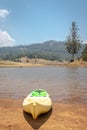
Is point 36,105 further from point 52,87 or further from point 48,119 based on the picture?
point 52,87

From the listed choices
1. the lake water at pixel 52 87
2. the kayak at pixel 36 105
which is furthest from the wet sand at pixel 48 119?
the lake water at pixel 52 87

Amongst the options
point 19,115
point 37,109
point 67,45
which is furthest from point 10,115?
point 67,45

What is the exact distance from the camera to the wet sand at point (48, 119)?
11.5m

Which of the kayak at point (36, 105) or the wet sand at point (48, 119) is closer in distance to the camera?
the wet sand at point (48, 119)

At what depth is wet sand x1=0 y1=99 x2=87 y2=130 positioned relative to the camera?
1154 cm

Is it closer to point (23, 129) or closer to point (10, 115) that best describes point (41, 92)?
point (10, 115)

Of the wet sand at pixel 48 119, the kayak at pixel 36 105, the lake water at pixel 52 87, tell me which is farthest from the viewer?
the lake water at pixel 52 87

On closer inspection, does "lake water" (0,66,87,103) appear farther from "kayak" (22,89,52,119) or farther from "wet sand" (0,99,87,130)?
"kayak" (22,89,52,119)

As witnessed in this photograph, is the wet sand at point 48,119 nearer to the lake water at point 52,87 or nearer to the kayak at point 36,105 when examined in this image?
the kayak at point 36,105

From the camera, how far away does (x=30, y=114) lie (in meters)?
12.8

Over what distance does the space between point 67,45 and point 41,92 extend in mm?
89475

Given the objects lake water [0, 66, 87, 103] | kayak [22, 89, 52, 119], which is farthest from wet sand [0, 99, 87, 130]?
lake water [0, 66, 87, 103]

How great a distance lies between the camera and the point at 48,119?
1252cm

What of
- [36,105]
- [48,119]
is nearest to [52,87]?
[48,119]
